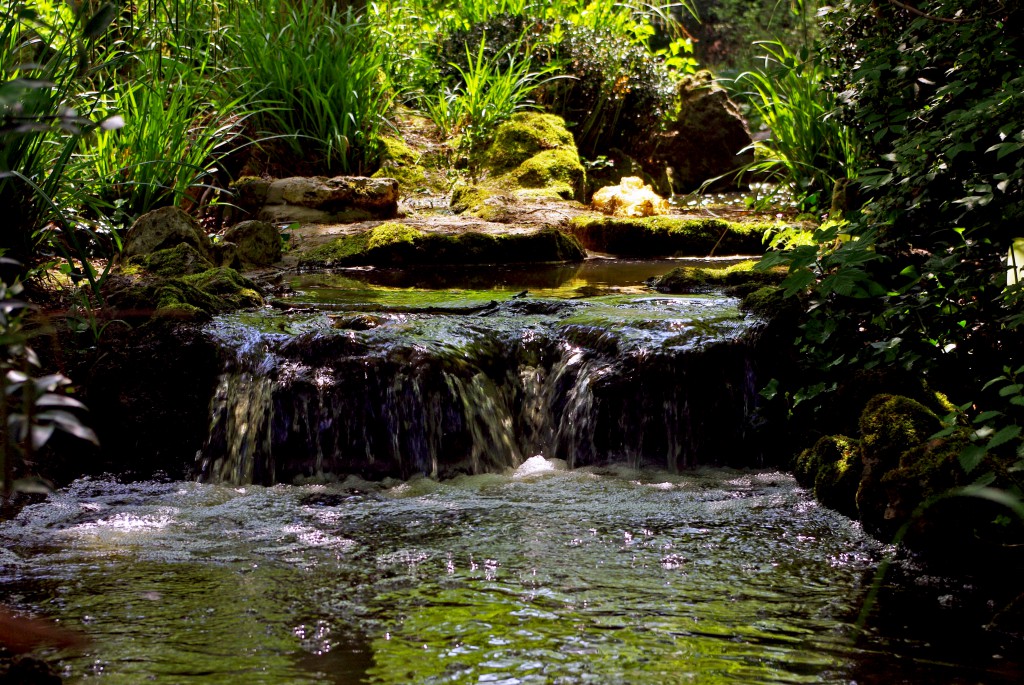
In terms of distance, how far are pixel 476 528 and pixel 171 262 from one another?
303 cm

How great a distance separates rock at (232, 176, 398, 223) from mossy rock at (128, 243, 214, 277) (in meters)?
2.22

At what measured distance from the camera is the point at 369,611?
2619 millimetres

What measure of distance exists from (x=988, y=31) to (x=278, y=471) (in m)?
3.31

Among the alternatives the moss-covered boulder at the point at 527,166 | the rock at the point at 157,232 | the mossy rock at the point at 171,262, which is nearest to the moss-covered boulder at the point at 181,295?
the mossy rock at the point at 171,262

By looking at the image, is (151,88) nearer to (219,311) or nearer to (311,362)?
(219,311)

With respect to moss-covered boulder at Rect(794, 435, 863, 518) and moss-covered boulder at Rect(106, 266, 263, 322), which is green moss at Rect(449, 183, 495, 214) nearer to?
moss-covered boulder at Rect(106, 266, 263, 322)

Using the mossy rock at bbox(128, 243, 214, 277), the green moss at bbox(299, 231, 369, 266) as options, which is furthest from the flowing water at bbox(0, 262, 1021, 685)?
the green moss at bbox(299, 231, 369, 266)

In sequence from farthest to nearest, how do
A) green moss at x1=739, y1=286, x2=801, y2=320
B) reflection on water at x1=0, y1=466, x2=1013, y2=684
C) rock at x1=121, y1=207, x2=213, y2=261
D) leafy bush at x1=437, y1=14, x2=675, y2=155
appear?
leafy bush at x1=437, y1=14, x2=675, y2=155 → rock at x1=121, y1=207, x2=213, y2=261 → green moss at x1=739, y1=286, x2=801, y2=320 → reflection on water at x1=0, y1=466, x2=1013, y2=684

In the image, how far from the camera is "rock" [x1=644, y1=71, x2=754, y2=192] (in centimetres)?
1228

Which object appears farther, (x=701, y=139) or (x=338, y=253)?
(x=701, y=139)

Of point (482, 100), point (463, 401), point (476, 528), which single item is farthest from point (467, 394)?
point (482, 100)

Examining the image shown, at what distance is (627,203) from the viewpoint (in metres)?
9.26

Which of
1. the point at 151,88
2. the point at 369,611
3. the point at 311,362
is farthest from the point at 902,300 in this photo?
the point at 151,88

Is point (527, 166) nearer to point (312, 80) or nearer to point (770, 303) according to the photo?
Answer: point (312, 80)
